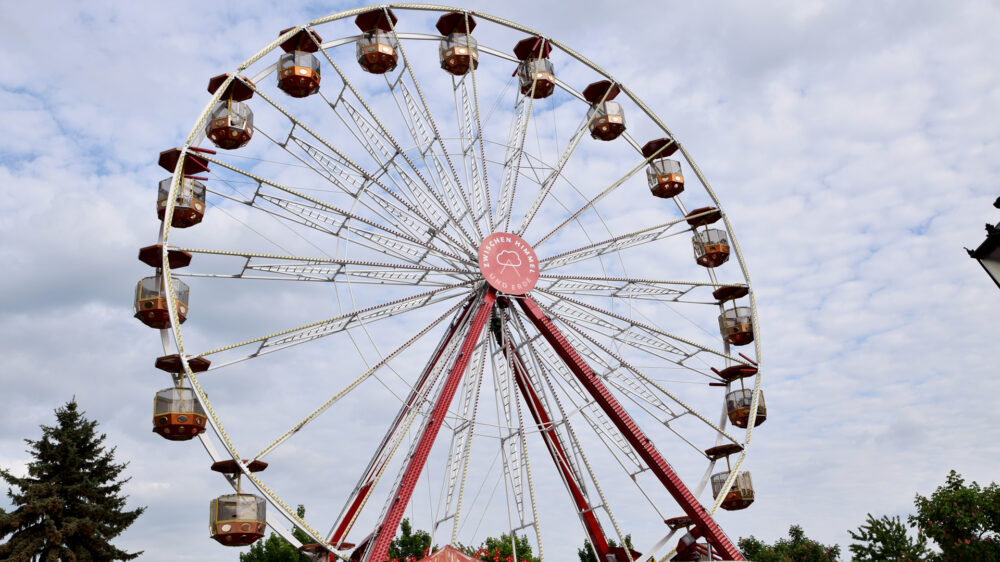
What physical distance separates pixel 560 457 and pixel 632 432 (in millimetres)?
1825

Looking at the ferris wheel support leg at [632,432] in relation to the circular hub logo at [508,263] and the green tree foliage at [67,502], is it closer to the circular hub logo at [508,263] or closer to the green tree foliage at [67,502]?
the circular hub logo at [508,263]

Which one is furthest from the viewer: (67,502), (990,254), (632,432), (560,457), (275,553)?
(275,553)

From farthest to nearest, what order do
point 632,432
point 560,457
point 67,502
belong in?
point 67,502, point 560,457, point 632,432

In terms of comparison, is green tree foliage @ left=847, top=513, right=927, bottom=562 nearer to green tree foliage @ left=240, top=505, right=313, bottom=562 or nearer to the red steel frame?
the red steel frame

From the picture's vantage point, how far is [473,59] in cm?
2225

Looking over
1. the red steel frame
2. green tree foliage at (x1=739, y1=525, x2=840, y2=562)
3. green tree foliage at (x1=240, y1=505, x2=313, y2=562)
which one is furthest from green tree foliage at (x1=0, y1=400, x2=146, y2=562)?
green tree foliage at (x1=739, y1=525, x2=840, y2=562)

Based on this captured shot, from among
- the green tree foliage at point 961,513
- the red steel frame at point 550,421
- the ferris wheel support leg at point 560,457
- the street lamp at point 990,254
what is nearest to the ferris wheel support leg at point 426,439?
the red steel frame at point 550,421

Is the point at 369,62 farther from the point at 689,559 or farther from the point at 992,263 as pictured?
the point at 992,263

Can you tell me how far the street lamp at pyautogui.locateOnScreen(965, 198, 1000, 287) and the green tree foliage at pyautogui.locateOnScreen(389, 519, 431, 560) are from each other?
36.1 metres

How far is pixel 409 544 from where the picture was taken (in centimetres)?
4006

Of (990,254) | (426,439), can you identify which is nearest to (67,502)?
(426,439)

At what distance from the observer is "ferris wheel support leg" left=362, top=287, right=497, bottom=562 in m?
16.7

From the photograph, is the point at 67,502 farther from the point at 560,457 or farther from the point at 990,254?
the point at 990,254

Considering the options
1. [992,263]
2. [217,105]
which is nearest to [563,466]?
[217,105]
